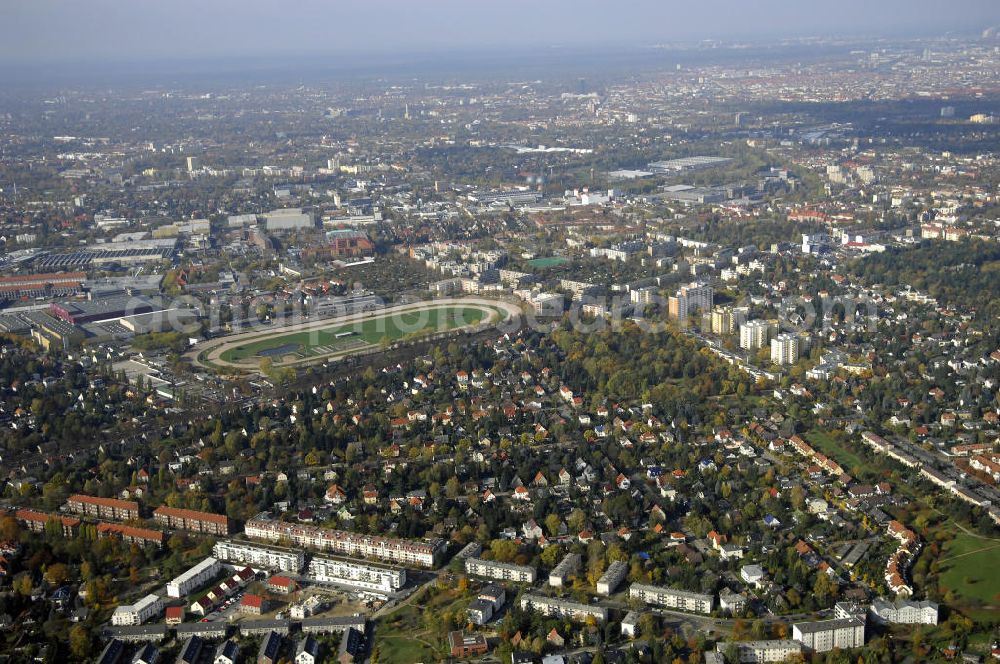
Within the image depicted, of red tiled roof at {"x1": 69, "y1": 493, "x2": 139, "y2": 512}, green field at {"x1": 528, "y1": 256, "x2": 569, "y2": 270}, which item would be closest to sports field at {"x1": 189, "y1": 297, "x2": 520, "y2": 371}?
green field at {"x1": 528, "y1": 256, "x2": 569, "y2": 270}

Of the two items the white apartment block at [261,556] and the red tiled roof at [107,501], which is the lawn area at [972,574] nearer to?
the white apartment block at [261,556]

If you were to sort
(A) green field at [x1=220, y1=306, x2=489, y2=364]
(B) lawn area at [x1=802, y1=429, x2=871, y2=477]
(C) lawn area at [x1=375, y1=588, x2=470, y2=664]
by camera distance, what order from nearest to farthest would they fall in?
(C) lawn area at [x1=375, y1=588, x2=470, y2=664]
(B) lawn area at [x1=802, y1=429, x2=871, y2=477]
(A) green field at [x1=220, y1=306, x2=489, y2=364]

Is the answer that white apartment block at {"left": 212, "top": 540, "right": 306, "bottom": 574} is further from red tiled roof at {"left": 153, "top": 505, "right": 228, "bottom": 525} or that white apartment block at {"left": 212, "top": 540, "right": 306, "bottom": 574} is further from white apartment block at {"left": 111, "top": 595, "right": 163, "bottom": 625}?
white apartment block at {"left": 111, "top": 595, "right": 163, "bottom": 625}

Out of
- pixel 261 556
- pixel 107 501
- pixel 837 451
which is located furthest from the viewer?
pixel 837 451

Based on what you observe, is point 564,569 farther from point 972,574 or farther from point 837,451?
point 837,451

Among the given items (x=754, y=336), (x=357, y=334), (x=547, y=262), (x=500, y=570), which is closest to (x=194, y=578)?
(x=500, y=570)

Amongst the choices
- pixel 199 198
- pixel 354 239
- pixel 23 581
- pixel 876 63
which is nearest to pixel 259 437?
pixel 23 581
